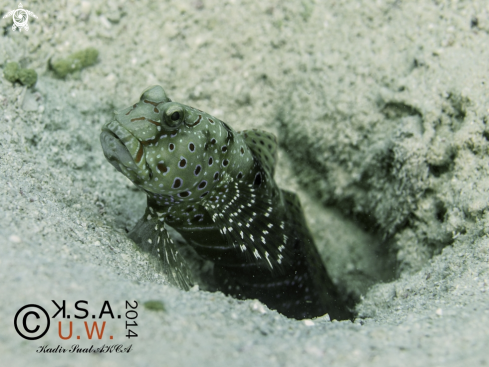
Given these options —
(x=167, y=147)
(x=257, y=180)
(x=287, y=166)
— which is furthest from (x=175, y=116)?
(x=287, y=166)

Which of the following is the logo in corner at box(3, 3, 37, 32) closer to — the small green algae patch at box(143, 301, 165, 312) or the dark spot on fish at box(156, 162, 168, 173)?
the dark spot on fish at box(156, 162, 168, 173)

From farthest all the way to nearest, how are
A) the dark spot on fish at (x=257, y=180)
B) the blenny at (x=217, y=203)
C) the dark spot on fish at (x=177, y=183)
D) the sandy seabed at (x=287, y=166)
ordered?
1. the dark spot on fish at (x=257, y=180)
2. the dark spot on fish at (x=177, y=183)
3. the blenny at (x=217, y=203)
4. the sandy seabed at (x=287, y=166)

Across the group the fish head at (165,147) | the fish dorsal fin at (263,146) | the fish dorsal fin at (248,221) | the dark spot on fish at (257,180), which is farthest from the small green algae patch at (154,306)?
the fish dorsal fin at (263,146)

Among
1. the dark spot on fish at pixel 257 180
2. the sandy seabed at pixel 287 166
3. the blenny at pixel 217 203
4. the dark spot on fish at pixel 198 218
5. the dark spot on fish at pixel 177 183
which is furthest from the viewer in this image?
the dark spot on fish at pixel 257 180

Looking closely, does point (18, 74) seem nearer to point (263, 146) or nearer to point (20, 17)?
point (20, 17)

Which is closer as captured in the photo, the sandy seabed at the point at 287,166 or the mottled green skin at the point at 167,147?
the sandy seabed at the point at 287,166

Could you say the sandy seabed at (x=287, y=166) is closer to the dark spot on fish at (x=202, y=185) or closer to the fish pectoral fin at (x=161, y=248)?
the fish pectoral fin at (x=161, y=248)

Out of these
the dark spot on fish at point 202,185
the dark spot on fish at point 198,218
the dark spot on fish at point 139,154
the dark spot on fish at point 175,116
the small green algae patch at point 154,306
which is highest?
the dark spot on fish at point 175,116
